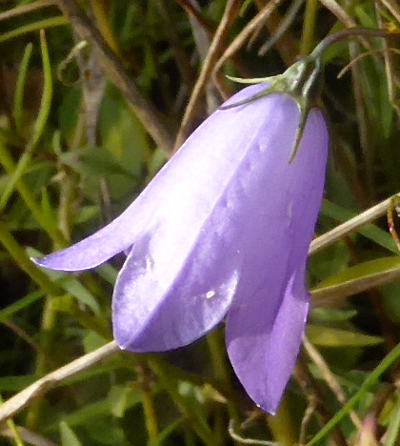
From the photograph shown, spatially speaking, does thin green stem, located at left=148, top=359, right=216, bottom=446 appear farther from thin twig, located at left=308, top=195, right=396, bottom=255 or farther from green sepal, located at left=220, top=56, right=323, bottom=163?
green sepal, located at left=220, top=56, right=323, bottom=163

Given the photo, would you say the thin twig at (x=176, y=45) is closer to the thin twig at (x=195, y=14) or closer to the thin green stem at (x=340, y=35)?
the thin twig at (x=195, y=14)

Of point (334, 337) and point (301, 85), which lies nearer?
point (301, 85)

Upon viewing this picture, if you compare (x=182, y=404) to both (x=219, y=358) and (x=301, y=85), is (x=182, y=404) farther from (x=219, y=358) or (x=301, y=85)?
(x=301, y=85)

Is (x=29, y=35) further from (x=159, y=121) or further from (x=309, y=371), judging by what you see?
(x=309, y=371)

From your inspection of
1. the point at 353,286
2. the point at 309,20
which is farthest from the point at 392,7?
the point at 353,286

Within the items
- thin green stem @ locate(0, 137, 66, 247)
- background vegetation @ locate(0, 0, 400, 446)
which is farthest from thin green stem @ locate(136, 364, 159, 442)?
thin green stem @ locate(0, 137, 66, 247)

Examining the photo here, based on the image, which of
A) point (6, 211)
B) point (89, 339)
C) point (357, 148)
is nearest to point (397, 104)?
point (357, 148)
